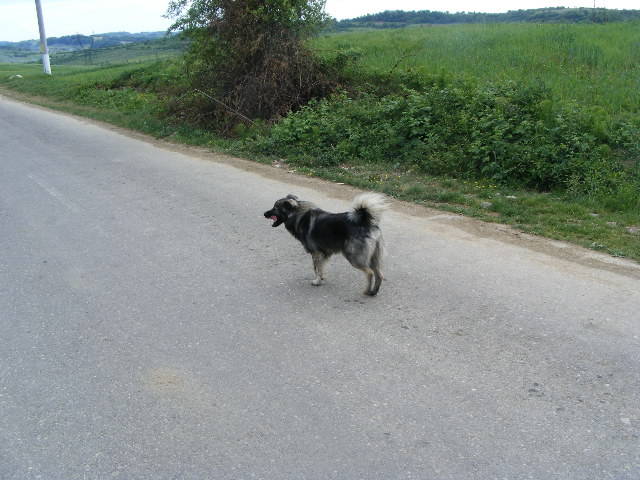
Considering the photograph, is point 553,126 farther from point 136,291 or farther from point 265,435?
point 265,435

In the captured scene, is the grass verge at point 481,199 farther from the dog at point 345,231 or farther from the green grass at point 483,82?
the dog at point 345,231

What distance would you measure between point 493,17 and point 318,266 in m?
36.1

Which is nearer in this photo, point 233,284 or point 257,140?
point 233,284

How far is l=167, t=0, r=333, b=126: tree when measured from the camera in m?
15.9

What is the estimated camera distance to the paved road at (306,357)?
361cm

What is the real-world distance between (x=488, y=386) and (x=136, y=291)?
12.2ft

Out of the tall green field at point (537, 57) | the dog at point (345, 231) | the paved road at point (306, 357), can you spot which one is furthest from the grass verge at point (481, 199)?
the tall green field at point (537, 57)

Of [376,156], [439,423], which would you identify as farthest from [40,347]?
[376,156]

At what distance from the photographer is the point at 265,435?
12.5 feet

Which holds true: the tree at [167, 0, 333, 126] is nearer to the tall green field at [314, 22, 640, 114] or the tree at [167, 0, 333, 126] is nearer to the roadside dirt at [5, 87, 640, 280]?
the tall green field at [314, 22, 640, 114]

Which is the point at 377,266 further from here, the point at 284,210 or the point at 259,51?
the point at 259,51

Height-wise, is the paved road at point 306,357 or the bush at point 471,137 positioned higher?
the bush at point 471,137

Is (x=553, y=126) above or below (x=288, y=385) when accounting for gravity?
above

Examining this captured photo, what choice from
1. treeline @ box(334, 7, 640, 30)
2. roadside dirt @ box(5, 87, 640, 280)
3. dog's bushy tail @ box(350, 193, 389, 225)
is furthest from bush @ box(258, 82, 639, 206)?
treeline @ box(334, 7, 640, 30)
